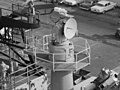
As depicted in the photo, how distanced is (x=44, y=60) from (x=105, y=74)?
22.9ft

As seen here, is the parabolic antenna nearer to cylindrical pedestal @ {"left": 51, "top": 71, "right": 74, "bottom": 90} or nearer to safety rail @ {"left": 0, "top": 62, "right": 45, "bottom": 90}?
cylindrical pedestal @ {"left": 51, "top": 71, "right": 74, "bottom": 90}

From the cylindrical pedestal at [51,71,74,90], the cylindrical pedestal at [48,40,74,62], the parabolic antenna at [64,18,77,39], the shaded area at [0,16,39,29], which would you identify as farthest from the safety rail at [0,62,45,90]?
the parabolic antenna at [64,18,77,39]

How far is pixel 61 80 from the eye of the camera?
17859 mm

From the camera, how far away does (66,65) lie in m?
17.4

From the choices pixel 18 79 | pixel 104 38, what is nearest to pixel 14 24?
pixel 18 79

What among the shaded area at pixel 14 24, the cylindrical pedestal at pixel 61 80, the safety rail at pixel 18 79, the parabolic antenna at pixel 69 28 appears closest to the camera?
the parabolic antenna at pixel 69 28

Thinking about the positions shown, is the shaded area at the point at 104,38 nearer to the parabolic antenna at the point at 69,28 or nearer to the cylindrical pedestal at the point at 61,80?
the cylindrical pedestal at the point at 61,80

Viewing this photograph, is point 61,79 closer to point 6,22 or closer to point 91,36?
point 6,22

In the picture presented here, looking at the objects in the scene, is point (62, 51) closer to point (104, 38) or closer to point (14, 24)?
point (14, 24)

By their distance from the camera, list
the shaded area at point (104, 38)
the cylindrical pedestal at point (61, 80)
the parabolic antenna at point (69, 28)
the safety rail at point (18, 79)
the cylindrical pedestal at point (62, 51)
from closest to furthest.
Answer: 1. the parabolic antenna at point (69, 28)
2. the cylindrical pedestal at point (62, 51)
3. the cylindrical pedestal at point (61, 80)
4. the safety rail at point (18, 79)
5. the shaded area at point (104, 38)

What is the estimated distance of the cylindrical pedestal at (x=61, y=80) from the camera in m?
17.8

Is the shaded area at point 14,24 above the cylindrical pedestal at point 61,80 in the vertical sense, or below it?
above

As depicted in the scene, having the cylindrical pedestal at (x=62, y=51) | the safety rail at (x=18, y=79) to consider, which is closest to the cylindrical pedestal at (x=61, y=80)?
the cylindrical pedestal at (x=62, y=51)

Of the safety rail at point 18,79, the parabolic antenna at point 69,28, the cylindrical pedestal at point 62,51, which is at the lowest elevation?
the safety rail at point 18,79
